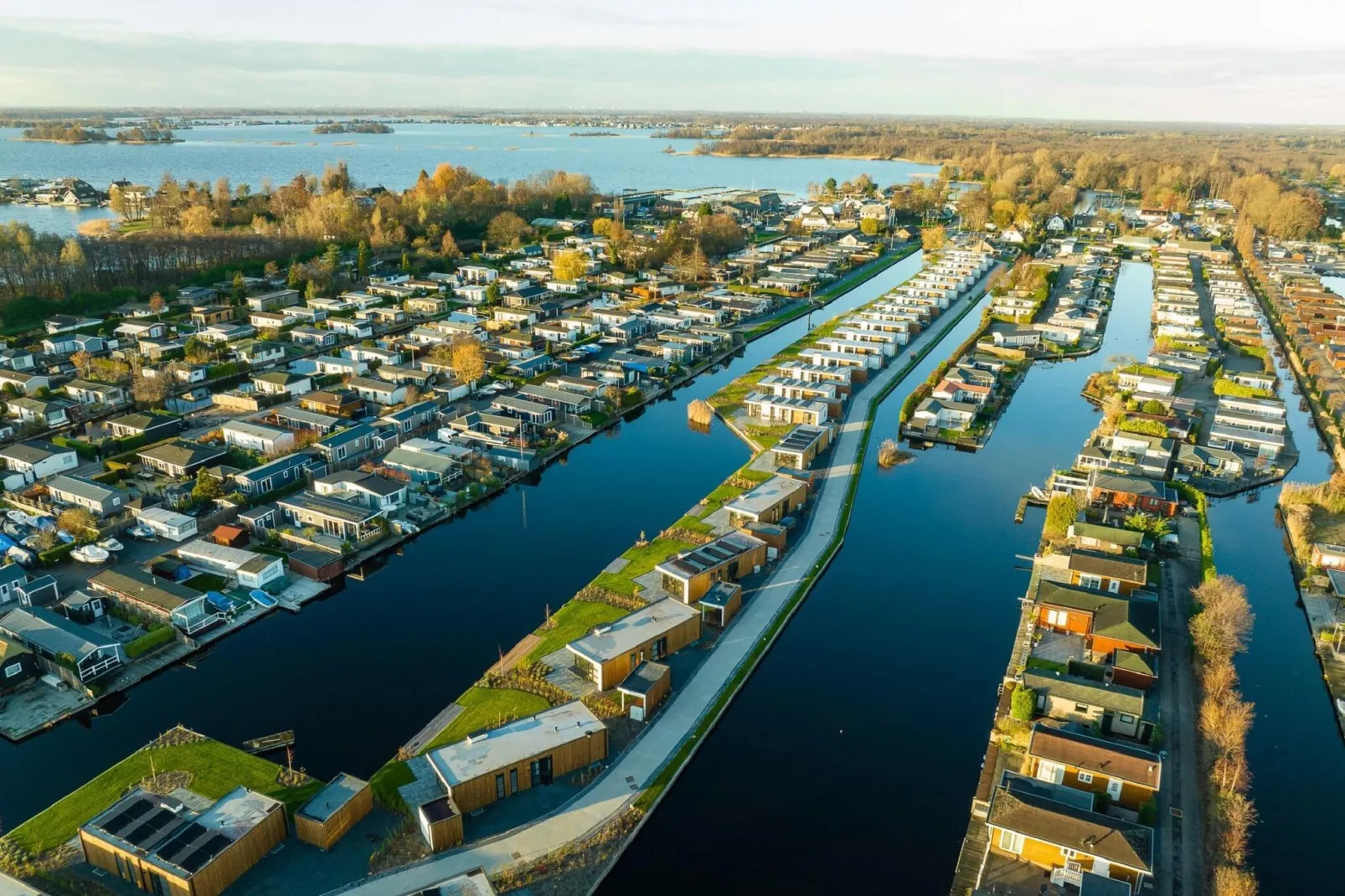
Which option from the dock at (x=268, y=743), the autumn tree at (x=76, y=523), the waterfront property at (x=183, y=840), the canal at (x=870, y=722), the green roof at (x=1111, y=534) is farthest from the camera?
the autumn tree at (x=76, y=523)

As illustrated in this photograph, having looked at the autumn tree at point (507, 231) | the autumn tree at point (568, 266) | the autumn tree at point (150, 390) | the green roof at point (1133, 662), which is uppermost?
the autumn tree at point (507, 231)

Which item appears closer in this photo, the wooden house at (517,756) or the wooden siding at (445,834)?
the wooden siding at (445,834)

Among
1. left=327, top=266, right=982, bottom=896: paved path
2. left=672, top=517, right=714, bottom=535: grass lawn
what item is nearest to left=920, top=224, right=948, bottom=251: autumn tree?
left=327, top=266, right=982, bottom=896: paved path

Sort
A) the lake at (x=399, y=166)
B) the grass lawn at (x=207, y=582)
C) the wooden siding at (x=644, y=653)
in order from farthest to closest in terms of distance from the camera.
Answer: the lake at (x=399, y=166) → the grass lawn at (x=207, y=582) → the wooden siding at (x=644, y=653)

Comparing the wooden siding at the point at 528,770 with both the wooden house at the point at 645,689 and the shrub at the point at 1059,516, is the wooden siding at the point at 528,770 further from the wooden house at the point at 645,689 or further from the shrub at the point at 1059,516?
the shrub at the point at 1059,516

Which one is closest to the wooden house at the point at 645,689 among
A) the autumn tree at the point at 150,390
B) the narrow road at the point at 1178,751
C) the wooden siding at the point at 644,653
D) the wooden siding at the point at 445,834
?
the wooden siding at the point at 644,653

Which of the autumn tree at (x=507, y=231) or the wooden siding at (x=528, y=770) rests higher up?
the autumn tree at (x=507, y=231)

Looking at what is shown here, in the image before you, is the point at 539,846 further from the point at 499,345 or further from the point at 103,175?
the point at 103,175

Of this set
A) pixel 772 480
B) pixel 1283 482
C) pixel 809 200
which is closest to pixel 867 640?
pixel 772 480

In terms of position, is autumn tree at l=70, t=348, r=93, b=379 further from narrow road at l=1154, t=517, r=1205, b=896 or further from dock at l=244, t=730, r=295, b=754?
narrow road at l=1154, t=517, r=1205, b=896
